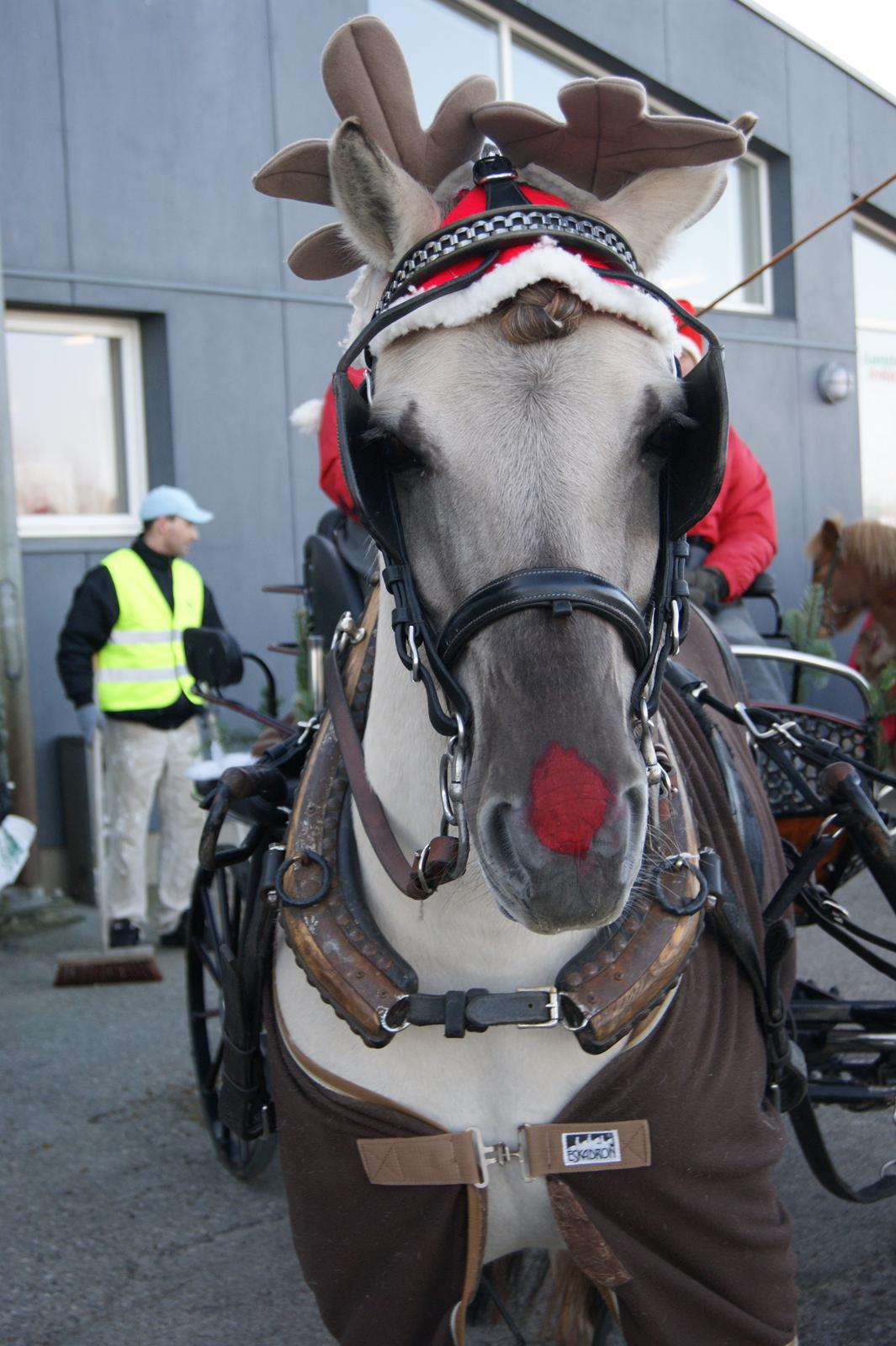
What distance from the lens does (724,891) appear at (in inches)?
73.0

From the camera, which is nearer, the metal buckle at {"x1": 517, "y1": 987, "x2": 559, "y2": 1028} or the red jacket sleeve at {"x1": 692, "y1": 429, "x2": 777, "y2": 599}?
the metal buckle at {"x1": 517, "y1": 987, "x2": 559, "y2": 1028}

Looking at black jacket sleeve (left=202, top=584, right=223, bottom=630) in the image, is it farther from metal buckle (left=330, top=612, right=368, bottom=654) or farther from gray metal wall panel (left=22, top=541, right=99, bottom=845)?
metal buckle (left=330, top=612, right=368, bottom=654)

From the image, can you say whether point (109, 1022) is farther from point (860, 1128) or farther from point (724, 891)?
point (724, 891)

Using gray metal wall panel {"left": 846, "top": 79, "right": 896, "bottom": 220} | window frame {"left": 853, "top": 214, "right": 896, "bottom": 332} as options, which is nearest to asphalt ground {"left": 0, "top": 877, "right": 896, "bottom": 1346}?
window frame {"left": 853, "top": 214, "right": 896, "bottom": 332}

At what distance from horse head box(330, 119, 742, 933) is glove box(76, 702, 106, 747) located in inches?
178

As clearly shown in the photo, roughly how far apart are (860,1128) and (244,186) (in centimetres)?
590

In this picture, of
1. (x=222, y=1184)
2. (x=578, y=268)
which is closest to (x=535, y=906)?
(x=578, y=268)

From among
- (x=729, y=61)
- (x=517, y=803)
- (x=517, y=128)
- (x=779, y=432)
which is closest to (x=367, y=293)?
(x=517, y=128)

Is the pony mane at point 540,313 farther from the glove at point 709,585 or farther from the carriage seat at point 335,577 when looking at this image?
the glove at point 709,585

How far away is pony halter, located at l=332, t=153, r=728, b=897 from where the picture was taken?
144 centimetres

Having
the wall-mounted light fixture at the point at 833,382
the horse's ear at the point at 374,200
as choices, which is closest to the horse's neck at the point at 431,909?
the horse's ear at the point at 374,200

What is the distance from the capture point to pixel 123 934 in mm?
5938

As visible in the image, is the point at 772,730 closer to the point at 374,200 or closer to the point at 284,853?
the point at 284,853

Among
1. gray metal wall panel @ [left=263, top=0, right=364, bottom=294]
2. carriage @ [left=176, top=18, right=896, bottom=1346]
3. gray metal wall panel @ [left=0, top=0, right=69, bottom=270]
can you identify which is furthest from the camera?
gray metal wall panel @ [left=263, top=0, right=364, bottom=294]
